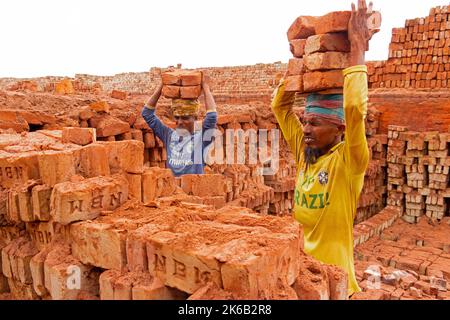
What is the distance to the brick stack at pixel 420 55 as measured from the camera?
11.4m

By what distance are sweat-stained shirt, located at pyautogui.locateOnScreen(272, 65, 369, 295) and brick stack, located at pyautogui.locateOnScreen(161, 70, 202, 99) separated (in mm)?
2645

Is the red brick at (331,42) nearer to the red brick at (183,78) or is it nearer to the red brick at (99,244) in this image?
the red brick at (99,244)

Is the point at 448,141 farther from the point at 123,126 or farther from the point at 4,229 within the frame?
the point at 4,229

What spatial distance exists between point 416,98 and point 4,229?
34.8 feet

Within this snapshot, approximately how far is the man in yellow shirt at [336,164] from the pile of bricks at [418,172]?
24.8 feet

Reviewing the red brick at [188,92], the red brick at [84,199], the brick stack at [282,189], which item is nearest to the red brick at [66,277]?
the red brick at [84,199]

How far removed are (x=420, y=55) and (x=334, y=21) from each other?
1062 centimetres

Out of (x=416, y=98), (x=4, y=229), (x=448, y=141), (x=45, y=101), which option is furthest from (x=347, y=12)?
(x=416, y=98)

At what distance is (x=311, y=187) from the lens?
2982mm

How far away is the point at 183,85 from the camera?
536 cm

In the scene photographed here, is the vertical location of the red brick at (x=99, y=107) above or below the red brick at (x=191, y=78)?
below

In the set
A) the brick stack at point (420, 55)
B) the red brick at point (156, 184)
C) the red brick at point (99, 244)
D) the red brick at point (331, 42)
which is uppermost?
the brick stack at point (420, 55)

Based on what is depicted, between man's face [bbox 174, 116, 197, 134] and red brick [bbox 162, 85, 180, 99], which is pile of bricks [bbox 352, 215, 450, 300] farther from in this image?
red brick [bbox 162, 85, 180, 99]
